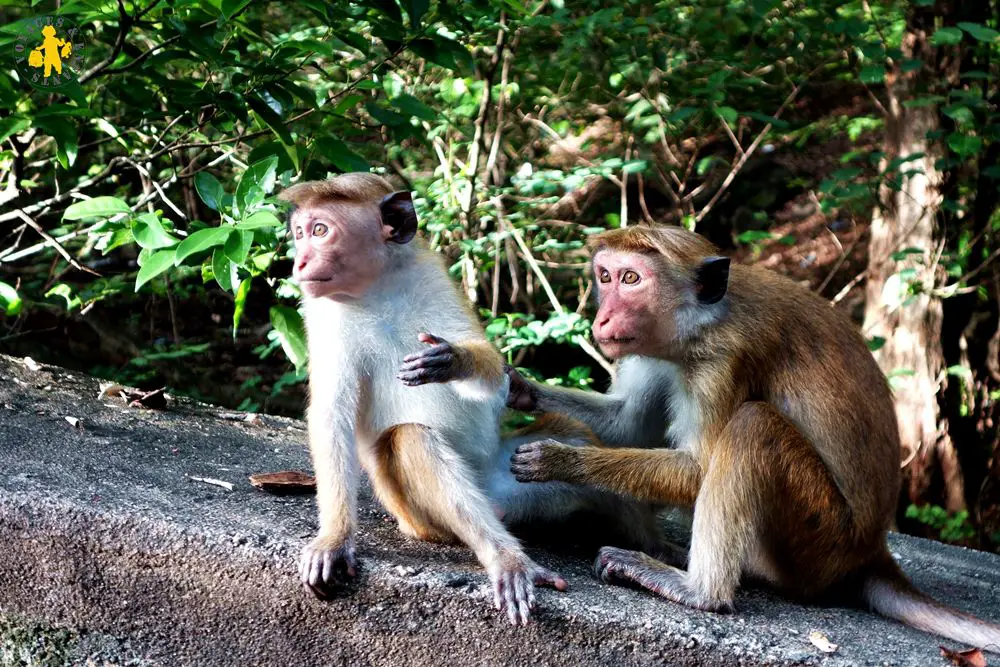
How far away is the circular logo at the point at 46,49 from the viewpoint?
3887mm

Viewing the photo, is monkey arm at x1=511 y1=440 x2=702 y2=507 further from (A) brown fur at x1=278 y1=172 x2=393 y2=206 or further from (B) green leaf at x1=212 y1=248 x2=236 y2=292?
(B) green leaf at x1=212 y1=248 x2=236 y2=292

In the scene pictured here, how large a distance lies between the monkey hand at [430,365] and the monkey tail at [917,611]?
184 centimetres

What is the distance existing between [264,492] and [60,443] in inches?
41.2

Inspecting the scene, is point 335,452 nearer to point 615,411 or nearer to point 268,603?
point 268,603

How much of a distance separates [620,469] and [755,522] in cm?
52

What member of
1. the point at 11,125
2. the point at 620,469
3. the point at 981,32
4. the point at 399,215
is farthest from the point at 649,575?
the point at 981,32

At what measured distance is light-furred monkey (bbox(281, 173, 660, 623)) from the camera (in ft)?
11.8

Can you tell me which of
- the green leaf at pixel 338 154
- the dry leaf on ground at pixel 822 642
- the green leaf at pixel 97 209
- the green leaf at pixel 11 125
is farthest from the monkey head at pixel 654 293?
the green leaf at pixel 11 125

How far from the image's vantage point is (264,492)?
14.7ft

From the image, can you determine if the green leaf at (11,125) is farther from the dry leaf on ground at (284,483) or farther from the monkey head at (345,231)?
the dry leaf on ground at (284,483)

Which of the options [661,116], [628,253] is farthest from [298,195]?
[661,116]

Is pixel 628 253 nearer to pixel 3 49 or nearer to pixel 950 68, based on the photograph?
pixel 3 49

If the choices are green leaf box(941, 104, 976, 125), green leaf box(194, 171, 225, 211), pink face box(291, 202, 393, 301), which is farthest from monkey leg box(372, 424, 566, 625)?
green leaf box(941, 104, 976, 125)

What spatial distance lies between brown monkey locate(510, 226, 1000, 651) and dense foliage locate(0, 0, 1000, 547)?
1444 mm
